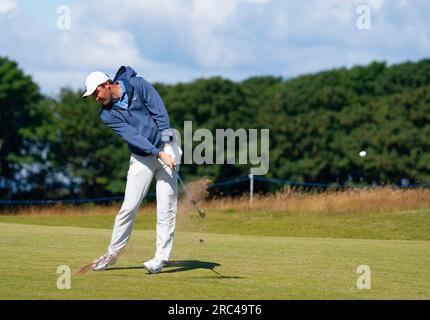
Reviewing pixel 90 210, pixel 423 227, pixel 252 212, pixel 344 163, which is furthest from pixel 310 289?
pixel 344 163

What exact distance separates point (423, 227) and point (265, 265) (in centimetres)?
1362

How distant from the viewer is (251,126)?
107m

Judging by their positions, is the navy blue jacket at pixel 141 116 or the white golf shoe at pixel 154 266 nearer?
the white golf shoe at pixel 154 266

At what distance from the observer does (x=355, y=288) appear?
11.0 meters

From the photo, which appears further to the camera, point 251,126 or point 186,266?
point 251,126

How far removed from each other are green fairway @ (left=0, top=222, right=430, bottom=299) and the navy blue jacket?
5.83 ft

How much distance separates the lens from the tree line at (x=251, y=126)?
94.2 m

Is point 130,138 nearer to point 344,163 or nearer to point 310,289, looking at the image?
point 310,289

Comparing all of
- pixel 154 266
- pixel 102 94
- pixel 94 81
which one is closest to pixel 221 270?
pixel 154 266

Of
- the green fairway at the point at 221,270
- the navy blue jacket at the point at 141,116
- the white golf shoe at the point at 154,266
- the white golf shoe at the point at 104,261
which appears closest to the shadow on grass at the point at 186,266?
the green fairway at the point at 221,270

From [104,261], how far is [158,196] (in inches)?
43.7

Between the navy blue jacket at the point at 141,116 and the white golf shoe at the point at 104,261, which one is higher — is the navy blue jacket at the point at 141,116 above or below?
above

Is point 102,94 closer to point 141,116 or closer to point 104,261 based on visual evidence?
point 141,116

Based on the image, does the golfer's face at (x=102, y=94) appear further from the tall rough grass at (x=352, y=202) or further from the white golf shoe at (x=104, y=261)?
the tall rough grass at (x=352, y=202)
